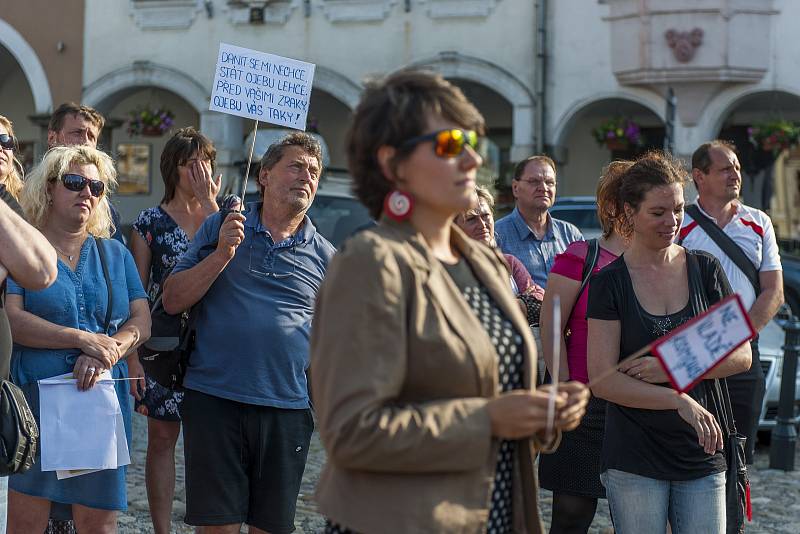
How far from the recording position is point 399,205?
2.94 m

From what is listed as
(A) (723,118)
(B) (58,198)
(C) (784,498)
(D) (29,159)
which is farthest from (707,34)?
(B) (58,198)

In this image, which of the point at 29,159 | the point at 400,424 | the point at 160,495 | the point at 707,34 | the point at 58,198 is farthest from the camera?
the point at 29,159

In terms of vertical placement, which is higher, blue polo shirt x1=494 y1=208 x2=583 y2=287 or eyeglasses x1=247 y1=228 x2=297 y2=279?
blue polo shirt x1=494 y1=208 x2=583 y2=287

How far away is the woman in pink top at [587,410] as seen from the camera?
5.51 metres

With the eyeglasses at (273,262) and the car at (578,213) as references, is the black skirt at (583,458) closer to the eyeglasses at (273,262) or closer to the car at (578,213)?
the eyeglasses at (273,262)

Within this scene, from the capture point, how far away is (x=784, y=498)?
827 cm

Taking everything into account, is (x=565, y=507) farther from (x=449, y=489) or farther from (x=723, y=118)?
(x=723, y=118)

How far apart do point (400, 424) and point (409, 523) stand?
0.23 metres

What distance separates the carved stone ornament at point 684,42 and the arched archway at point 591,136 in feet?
3.37

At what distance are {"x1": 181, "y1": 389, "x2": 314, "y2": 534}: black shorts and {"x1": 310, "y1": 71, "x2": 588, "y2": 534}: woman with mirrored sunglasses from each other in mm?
2291

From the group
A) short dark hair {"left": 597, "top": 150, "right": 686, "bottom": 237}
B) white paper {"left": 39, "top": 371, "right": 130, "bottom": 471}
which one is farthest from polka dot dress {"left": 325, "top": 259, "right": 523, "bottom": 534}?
white paper {"left": 39, "top": 371, "right": 130, "bottom": 471}

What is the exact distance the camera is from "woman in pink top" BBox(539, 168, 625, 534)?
18.1ft

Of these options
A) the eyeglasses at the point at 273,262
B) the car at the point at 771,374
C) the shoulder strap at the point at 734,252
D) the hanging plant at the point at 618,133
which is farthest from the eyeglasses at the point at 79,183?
the hanging plant at the point at 618,133

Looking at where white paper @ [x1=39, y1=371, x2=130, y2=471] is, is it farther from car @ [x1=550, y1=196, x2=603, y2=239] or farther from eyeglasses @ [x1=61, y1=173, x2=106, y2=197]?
car @ [x1=550, y1=196, x2=603, y2=239]
